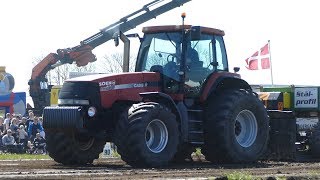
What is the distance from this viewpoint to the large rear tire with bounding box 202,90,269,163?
1592cm

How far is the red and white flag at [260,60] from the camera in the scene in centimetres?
3225

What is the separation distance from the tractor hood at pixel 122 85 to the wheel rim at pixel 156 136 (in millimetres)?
783

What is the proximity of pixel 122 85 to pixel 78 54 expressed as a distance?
22.8 meters

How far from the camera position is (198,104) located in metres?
16.3

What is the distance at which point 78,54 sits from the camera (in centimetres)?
3788

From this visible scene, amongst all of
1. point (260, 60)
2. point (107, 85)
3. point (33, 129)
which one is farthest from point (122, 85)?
point (260, 60)

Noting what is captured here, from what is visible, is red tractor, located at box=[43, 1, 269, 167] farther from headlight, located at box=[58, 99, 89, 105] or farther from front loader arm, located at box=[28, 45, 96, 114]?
front loader arm, located at box=[28, 45, 96, 114]

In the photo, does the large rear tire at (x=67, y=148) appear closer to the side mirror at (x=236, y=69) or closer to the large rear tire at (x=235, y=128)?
the large rear tire at (x=235, y=128)

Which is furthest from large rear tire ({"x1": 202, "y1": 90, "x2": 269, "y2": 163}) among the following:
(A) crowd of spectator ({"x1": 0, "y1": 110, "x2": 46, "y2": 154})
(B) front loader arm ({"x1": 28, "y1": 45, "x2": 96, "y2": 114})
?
(B) front loader arm ({"x1": 28, "y1": 45, "x2": 96, "y2": 114})

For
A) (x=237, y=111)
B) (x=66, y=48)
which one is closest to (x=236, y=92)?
(x=237, y=111)

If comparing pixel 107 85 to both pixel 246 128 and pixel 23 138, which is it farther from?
pixel 23 138

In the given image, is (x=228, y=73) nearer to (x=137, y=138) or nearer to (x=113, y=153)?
(x=137, y=138)

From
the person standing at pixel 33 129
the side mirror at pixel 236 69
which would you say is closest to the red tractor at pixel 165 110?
the side mirror at pixel 236 69

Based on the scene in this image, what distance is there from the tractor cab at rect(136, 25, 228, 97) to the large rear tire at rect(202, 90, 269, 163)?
560mm
